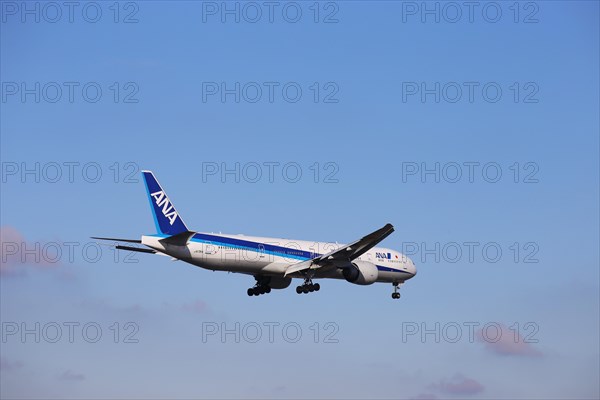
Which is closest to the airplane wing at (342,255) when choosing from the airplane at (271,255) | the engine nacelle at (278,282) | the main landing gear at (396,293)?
the airplane at (271,255)

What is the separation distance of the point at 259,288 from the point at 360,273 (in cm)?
775

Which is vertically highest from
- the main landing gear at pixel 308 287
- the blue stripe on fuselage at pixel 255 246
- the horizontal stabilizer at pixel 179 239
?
the blue stripe on fuselage at pixel 255 246

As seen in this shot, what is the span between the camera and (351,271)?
74562 mm

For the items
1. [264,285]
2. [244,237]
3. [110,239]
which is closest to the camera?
[110,239]

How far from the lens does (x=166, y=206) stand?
67875mm

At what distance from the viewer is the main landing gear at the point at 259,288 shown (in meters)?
76.9

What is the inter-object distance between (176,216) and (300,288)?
1093 cm

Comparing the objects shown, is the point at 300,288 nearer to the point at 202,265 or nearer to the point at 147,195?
the point at 202,265

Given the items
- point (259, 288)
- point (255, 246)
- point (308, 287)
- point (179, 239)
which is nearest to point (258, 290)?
point (259, 288)

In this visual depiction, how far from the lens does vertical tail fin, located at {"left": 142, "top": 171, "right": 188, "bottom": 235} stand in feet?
221

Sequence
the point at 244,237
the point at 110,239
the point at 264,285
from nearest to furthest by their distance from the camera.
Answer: the point at 110,239, the point at 244,237, the point at 264,285

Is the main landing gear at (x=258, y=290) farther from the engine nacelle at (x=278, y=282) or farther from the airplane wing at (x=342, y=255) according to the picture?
the airplane wing at (x=342, y=255)

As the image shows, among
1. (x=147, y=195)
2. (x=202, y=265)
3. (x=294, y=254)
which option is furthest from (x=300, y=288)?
(x=147, y=195)

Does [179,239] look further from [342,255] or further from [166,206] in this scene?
[342,255]
